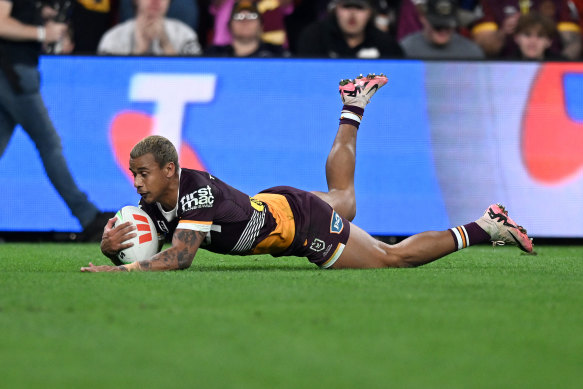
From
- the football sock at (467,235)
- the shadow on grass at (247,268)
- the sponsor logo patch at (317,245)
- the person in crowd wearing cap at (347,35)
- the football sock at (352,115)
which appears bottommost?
the shadow on grass at (247,268)

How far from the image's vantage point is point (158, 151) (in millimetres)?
6535

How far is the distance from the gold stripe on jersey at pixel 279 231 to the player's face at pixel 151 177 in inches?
31.9

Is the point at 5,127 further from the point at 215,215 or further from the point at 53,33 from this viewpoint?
the point at 215,215

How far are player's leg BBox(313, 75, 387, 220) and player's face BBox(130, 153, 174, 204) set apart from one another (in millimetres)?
1592

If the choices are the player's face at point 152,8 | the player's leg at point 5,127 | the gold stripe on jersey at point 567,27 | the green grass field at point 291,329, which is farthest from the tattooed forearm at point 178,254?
the gold stripe on jersey at point 567,27

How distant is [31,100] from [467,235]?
5476 mm

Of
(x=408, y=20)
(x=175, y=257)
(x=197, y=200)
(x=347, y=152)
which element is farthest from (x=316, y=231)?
(x=408, y=20)

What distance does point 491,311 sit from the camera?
489 centimetres

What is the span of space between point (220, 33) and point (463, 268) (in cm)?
598

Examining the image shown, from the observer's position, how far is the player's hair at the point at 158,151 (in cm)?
652

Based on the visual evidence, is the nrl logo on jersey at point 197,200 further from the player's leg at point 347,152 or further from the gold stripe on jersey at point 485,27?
the gold stripe on jersey at point 485,27

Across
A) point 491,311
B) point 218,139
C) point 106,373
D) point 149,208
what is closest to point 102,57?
point 218,139

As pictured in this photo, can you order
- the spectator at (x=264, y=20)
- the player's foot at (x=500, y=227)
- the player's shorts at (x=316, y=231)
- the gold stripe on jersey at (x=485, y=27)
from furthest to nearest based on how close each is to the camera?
the gold stripe on jersey at (x=485, y=27)
the spectator at (x=264, y=20)
the player's foot at (x=500, y=227)
the player's shorts at (x=316, y=231)

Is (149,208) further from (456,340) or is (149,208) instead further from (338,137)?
(456,340)
